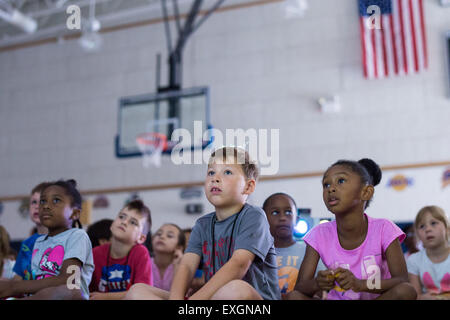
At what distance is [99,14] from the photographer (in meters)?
6.89

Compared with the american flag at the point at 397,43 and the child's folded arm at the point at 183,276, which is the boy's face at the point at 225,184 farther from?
the american flag at the point at 397,43

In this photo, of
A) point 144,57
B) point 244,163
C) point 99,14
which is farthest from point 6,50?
point 244,163

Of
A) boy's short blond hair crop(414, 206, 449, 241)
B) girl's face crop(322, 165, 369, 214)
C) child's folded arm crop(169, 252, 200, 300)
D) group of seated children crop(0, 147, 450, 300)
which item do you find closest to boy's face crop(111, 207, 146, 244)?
group of seated children crop(0, 147, 450, 300)

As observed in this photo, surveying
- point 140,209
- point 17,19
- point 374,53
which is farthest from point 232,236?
point 17,19

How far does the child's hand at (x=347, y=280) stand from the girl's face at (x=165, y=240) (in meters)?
1.48

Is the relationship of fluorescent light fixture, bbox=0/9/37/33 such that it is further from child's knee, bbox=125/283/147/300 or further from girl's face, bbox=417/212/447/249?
child's knee, bbox=125/283/147/300

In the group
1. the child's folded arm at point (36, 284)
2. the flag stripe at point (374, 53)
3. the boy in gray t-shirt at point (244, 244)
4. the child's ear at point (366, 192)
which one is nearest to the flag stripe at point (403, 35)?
the flag stripe at point (374, 53)

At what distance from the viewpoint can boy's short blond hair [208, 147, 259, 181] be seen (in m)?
1.69

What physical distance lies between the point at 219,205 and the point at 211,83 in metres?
4.64

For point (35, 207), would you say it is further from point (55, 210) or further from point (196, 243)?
point (196, 243)

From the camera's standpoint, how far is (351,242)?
5.53ft

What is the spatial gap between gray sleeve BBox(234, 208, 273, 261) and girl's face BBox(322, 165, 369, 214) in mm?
223

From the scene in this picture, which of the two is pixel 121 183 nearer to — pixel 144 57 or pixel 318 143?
pixel 144 57
